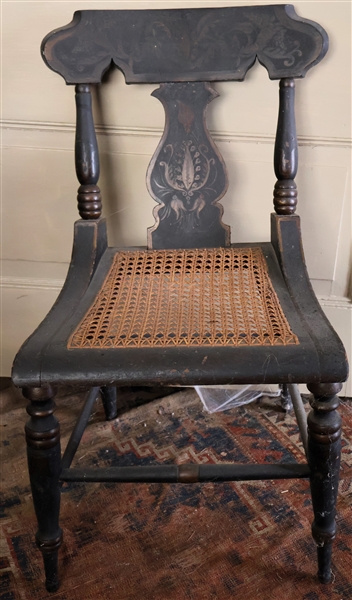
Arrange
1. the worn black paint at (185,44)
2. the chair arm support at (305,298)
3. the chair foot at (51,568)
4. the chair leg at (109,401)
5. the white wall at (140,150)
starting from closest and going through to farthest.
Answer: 1. the chair arm support at (305,298)
2. the chair foot at (51,568)
3. the worn black paint at (185,44)
4. the white wall at (140,150)
5. the chair leg at (109,401)

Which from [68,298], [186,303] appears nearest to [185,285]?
[186,303]

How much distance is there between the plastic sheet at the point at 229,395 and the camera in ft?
5.13

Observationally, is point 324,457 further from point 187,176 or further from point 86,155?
point 86,155

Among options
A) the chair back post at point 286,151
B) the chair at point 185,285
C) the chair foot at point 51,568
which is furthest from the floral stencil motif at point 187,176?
the chair foot at point 51,568

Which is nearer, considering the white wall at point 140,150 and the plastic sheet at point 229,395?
the white wall at point 140,150

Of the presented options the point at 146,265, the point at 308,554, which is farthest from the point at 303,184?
the point at 308,554

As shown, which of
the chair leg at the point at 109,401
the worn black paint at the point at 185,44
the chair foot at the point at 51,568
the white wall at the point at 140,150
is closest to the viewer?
the chair foot at the point at 51,568

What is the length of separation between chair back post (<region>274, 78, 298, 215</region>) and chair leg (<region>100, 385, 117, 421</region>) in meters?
0.64

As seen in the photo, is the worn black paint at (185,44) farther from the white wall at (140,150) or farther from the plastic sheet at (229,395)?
the plastic sheet at (229,395)

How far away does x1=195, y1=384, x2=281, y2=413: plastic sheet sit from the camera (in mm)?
1563

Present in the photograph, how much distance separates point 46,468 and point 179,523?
0.37 meters

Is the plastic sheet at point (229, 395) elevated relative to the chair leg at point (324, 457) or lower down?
lower down

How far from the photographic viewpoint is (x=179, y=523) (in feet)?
3.93

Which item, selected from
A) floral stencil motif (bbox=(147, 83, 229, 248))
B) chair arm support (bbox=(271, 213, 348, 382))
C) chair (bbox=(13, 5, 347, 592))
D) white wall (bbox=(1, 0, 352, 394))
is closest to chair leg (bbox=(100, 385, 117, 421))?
chair (bbox=(13, 5, 347, 592))
